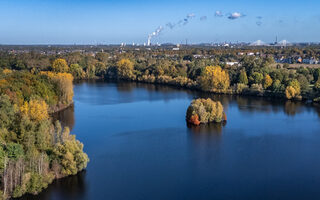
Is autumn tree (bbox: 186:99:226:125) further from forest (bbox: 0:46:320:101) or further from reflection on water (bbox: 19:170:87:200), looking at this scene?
forest (bbox: 0:46:320:101)

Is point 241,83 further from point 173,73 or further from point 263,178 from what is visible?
point 263,178

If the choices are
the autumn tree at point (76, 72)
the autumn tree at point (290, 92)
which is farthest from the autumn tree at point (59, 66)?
the autumn tree at point (290, 92)

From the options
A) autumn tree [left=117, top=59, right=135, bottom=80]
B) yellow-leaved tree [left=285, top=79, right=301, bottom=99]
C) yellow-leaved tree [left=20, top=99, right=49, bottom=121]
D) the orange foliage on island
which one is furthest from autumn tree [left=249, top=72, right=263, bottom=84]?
yellow-leaved tree [left=20, top=99, right=49, bottom=121]

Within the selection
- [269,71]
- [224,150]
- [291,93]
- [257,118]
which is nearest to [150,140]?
[224,150]

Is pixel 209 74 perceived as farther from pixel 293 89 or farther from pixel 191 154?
pixel 191 154

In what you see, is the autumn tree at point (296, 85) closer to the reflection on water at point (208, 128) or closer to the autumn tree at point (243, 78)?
the autumn tree at point (243, 78)

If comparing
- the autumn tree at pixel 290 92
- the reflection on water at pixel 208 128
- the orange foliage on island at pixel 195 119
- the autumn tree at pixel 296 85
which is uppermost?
the autumn tree at pixel 296 85
